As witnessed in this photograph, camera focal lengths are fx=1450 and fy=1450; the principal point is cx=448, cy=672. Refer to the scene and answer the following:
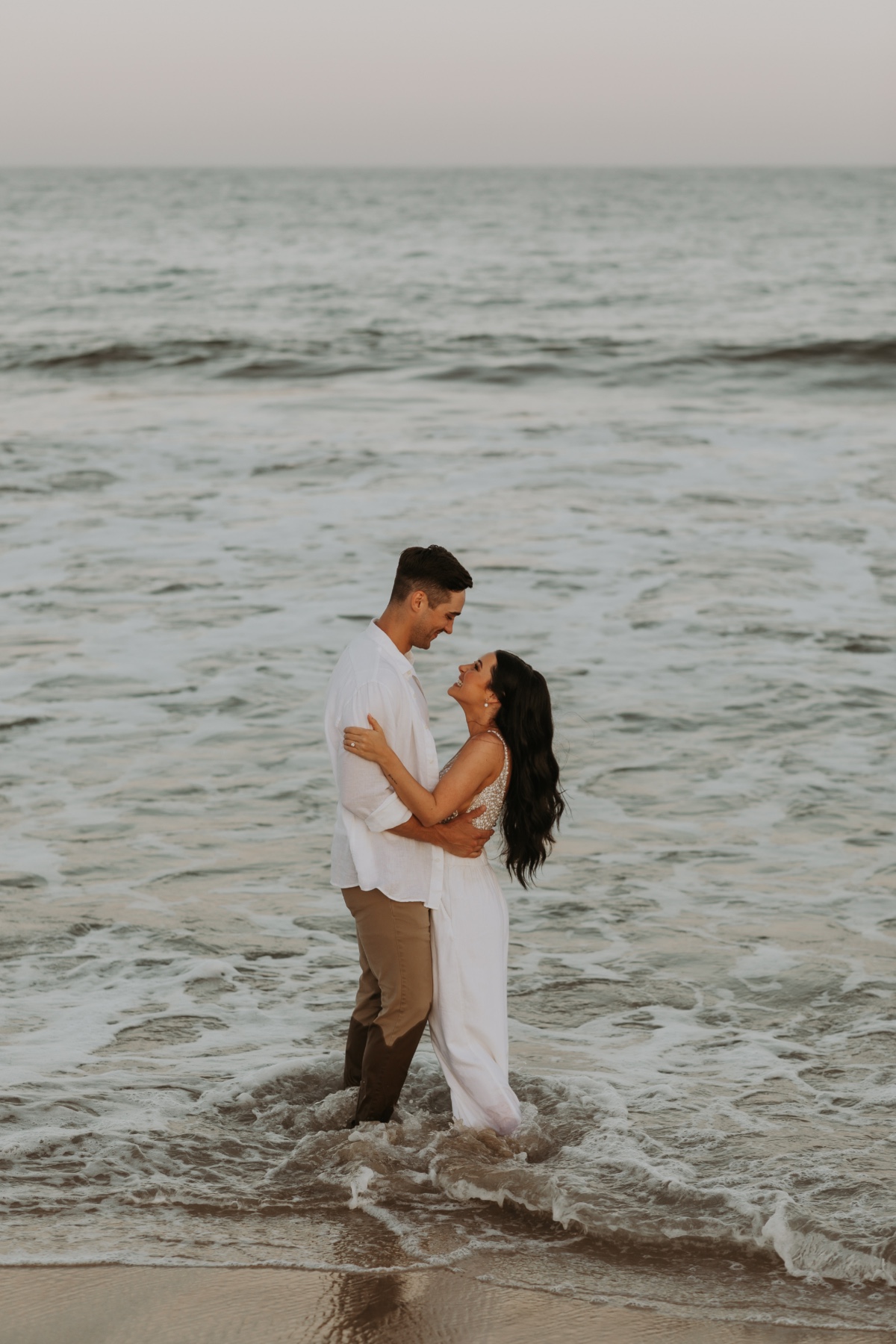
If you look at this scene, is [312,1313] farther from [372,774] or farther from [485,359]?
[485,359]

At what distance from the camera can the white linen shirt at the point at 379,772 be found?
13.9 feet

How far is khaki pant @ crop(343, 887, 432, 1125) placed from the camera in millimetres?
4367

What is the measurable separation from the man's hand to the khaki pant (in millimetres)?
195

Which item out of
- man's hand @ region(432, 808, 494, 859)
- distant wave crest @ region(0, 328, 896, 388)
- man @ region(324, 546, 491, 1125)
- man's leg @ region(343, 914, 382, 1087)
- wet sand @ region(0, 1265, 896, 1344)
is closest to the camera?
wet sand @ region(0, 1265, 896, 1344)

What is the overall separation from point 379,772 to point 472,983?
29.0 inches

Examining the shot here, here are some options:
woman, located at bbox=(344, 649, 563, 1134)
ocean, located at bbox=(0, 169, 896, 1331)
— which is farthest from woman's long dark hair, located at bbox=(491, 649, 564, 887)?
ocean, located at bbox=(0, 169, 896, 1331)

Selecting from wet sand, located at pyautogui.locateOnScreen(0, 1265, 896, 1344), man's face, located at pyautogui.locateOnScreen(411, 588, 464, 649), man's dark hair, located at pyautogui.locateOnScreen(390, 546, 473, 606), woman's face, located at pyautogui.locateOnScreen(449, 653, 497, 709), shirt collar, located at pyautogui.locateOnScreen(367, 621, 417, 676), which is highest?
man's dark hair, located at pyautogui.locateOnScreen(390, 546, 473, 606)

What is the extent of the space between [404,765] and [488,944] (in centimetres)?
62

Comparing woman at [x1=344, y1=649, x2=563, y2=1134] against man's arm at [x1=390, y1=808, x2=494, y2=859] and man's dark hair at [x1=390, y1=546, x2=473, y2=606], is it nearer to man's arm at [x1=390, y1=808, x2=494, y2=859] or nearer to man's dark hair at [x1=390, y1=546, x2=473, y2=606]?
man's arm at [x1=390, y1=808, x2=494, y2=859]

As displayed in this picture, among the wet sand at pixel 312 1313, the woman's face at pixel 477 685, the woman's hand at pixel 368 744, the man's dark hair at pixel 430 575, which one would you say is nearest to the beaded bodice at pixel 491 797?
the woman's face at pixel 477 685

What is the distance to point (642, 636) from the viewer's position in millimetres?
11039

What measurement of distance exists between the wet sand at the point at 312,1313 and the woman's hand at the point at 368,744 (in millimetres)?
1384

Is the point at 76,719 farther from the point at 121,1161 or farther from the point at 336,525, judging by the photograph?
the point at 336,525

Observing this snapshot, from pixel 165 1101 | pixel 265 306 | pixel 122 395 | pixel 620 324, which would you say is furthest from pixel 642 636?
pixel 265 306
